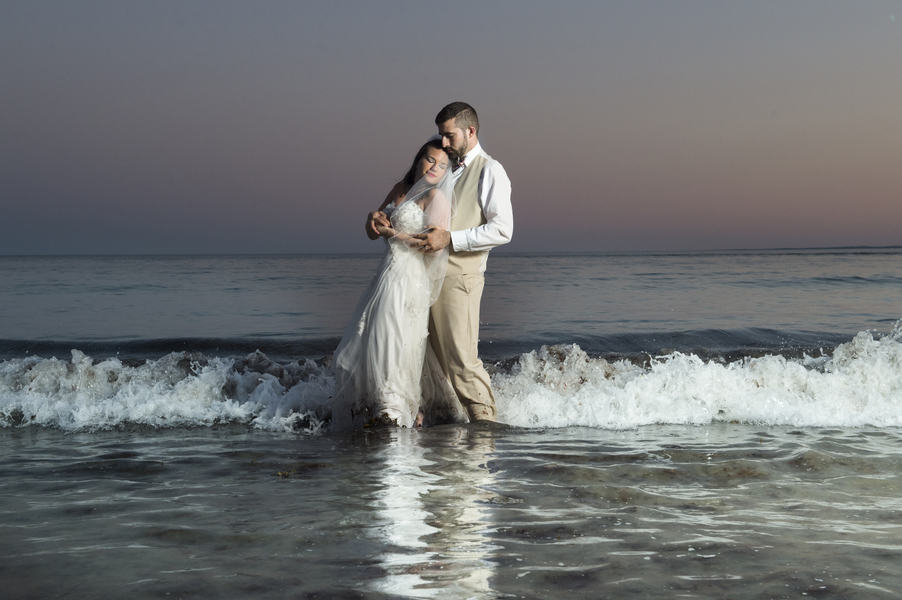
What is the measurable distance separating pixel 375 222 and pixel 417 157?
614 mm

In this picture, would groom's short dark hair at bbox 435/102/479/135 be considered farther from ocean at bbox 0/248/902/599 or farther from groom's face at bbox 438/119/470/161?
ocean at bbox 0/248/902/599

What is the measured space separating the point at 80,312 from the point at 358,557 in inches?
543

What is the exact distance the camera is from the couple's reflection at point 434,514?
2.31 meters

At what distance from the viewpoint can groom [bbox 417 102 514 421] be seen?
4.79 m

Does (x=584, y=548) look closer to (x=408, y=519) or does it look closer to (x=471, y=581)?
(x=471, y=581)

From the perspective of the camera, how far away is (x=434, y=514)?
2.99 metres

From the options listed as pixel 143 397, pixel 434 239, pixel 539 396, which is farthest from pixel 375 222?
pixel 143 397

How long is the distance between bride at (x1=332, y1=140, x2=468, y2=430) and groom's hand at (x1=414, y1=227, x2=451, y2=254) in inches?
3.6

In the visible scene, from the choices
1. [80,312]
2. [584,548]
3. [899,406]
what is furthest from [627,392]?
[80,312]

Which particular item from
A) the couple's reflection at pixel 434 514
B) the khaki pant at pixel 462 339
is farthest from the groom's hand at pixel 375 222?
the couple's reflection at pixel 434 514

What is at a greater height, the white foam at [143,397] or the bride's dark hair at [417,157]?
the bride's dark hair at [417,157]

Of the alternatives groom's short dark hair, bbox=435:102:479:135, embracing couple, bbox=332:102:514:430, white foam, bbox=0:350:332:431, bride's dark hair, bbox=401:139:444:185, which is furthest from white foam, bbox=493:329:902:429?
groom's short dark hair, bbox=435:102:479:135

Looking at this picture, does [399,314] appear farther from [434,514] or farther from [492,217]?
[434,514]

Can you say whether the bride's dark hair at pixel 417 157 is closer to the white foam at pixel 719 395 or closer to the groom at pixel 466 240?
the groom at pixel 466 240
